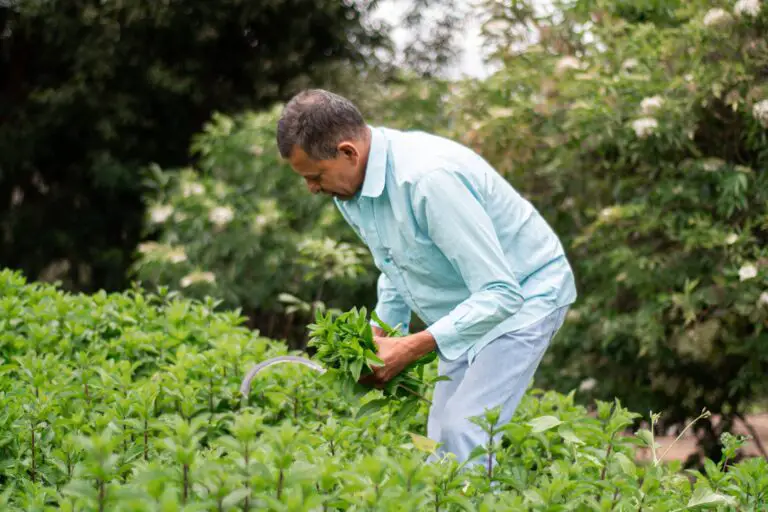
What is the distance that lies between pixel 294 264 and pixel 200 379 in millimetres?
4647

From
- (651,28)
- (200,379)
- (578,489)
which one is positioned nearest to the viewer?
(578,489)

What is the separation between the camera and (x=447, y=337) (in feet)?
8.50

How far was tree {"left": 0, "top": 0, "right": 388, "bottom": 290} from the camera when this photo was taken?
37.2ft

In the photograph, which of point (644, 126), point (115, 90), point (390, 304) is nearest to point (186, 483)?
point (390, 304)

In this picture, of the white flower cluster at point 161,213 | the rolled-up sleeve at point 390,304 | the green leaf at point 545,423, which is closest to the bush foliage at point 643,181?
the white flower cluster at point 161,213

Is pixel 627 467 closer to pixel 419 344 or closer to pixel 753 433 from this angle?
pixel 419 344

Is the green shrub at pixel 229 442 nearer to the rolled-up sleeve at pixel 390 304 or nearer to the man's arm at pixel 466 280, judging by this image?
the man's arm at pixel 466 280

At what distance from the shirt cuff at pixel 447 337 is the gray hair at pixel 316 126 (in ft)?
1.89

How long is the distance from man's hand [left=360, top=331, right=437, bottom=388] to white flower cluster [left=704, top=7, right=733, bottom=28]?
13.1ft

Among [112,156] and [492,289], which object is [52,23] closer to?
[112,156]

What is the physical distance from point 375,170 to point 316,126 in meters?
0.22

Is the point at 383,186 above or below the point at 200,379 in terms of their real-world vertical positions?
above

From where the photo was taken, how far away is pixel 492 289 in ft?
8.54

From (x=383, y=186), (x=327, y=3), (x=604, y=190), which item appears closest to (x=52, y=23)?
(x=327, y=3)
